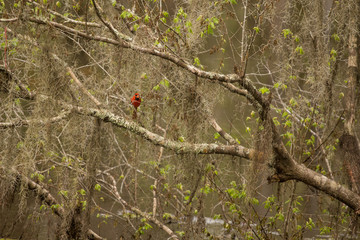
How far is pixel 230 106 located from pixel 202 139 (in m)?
3.76

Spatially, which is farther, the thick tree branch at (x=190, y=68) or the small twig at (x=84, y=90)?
the small twig at (x=84, y=90)

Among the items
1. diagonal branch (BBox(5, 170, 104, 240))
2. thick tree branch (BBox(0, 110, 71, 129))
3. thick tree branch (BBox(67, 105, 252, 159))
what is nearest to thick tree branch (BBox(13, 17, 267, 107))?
thick tree branch (BBox(67, 105, 252, 159))

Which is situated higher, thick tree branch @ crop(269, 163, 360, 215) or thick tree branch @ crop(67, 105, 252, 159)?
thick tree branch @ crop(67, 105, 252, 159)

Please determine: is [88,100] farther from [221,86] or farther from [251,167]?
[251,167]

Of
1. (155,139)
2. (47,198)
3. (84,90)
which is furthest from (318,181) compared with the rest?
(47,198)

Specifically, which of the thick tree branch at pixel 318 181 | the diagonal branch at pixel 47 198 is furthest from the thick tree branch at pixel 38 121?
the thick tree branch at pixel 318 181

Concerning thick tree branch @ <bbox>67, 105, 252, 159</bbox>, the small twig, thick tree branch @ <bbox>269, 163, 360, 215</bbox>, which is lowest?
thick tree branch @ <bbox>269, 163, 360, 215</bbox>

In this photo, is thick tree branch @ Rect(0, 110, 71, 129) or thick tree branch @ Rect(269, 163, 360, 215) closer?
thick tree branch @ Rect(0, 110, 71, 129)

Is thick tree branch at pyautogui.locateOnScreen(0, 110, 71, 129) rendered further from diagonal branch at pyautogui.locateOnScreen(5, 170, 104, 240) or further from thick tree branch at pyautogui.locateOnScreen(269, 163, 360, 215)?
thick tree branch at pyautogui.locateOnScreen(269, 163, 360, 215)

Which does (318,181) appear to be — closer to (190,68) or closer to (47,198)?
(190,68)

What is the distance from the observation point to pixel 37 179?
5.54 meters

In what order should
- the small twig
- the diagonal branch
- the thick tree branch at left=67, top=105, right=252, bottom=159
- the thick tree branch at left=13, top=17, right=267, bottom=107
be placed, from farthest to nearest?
the diagonal branch < the small twig < the thick tree branch at left=67, top=105, right=252, bottom=159 < the thick tree branch at left=13, top=17, right=267, bottom=107

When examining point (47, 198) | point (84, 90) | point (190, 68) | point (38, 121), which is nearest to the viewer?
point (190, 68)

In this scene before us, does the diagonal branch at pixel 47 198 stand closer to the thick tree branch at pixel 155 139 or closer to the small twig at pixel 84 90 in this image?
the small twig at pixel 84 90
